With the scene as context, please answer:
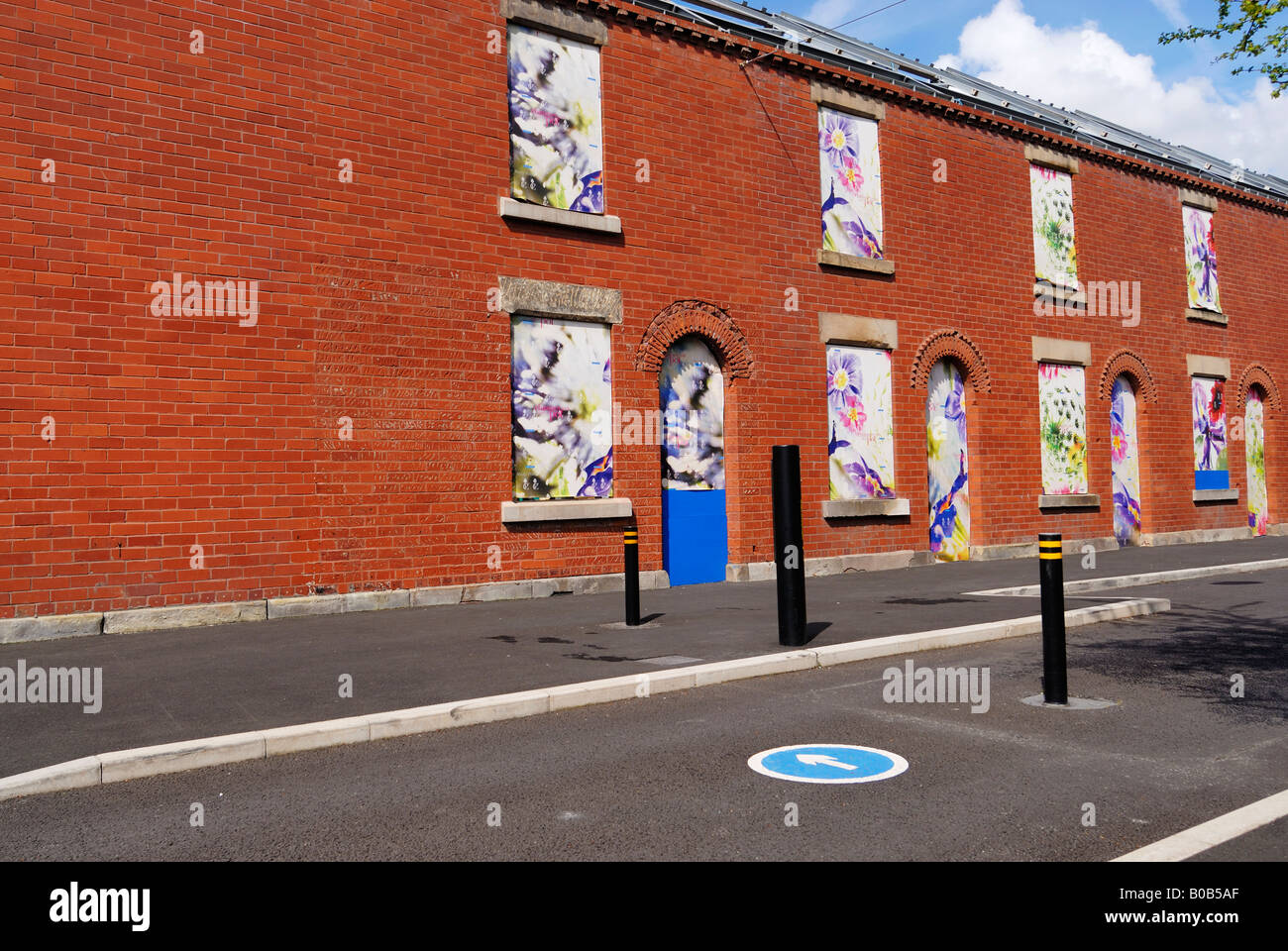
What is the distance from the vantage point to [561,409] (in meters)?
13.5

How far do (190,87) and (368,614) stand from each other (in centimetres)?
612

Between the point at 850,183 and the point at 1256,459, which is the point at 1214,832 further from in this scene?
the point at 1256,459

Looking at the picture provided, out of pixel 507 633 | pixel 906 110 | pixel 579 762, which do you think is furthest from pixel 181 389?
pixel 906 110

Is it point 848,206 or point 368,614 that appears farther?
point 848,206

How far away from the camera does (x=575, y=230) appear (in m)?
13.6

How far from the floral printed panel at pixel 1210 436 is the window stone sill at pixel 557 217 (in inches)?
634

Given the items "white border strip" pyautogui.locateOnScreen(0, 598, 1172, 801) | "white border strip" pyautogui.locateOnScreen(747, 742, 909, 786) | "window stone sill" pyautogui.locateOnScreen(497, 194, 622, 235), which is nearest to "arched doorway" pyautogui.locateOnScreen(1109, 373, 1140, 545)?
"window stone sill" pyautogui.locateOnScreen(497, 194, 622, 235)

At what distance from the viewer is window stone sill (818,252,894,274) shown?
53.2ft

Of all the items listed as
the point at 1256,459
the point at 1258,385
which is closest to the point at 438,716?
the point at 1256,459

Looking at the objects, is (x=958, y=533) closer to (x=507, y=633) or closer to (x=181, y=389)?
(x=507, y=633)

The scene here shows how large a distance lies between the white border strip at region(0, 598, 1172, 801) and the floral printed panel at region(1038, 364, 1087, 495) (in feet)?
37.8

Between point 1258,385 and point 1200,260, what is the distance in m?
4.03

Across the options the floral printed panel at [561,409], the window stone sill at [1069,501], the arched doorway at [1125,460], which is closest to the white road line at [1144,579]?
the window stone sill at [1069,501]

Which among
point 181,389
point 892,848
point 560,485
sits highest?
point 181,389
